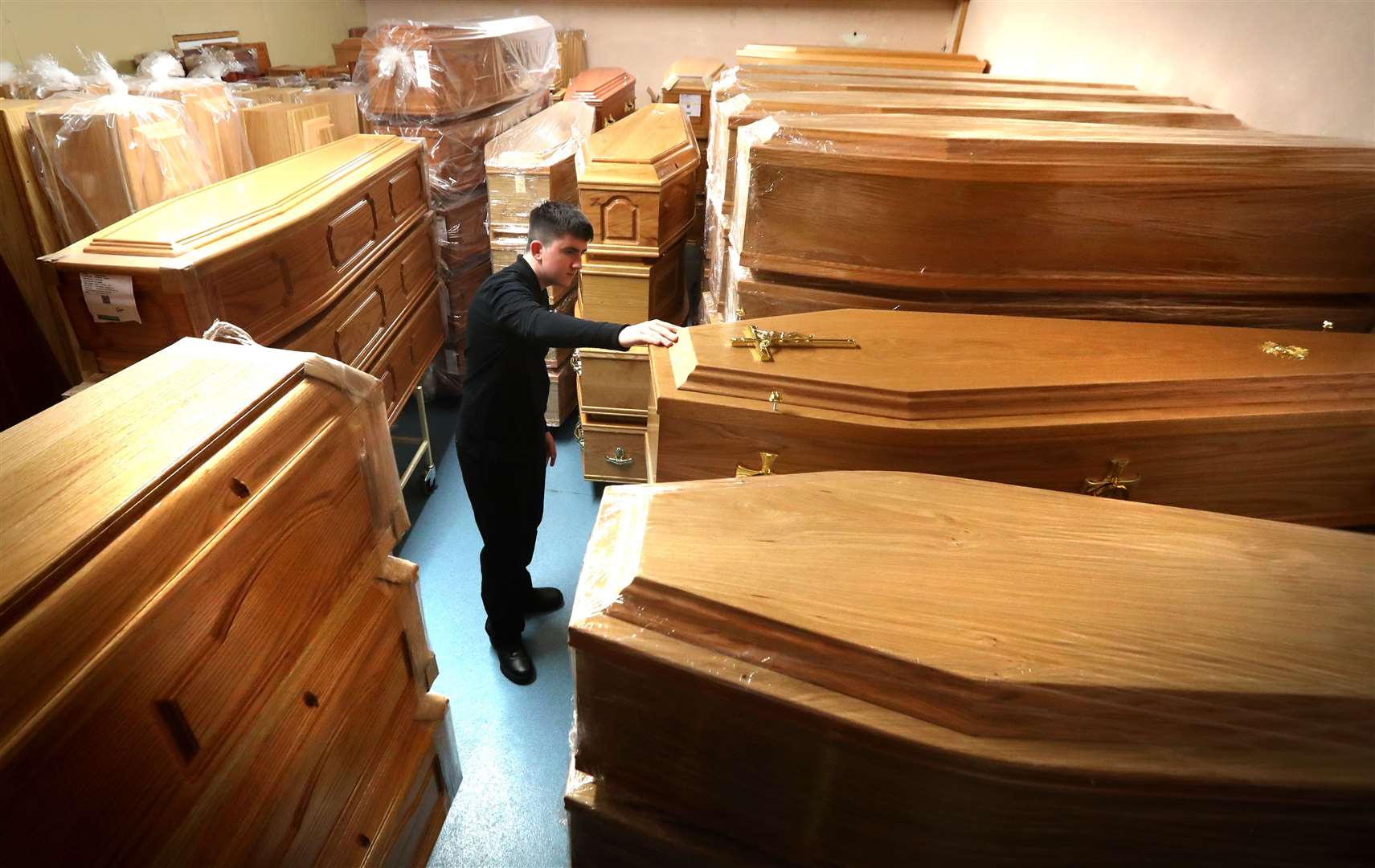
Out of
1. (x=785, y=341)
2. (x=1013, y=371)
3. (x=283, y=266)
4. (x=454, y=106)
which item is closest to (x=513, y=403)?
(x=283, y=266)

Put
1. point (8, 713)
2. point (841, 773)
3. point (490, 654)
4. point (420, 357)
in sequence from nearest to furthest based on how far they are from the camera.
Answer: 1. point (8, 713)
2. point (841, 773)
3. point (490, 654)
4. point (420, 357)

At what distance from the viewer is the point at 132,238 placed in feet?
5.27

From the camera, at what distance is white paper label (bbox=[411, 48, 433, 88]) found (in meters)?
3.21

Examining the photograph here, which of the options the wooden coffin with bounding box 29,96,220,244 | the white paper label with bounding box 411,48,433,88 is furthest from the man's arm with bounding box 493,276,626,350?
the white paper label with bounding box 411,48,433,88

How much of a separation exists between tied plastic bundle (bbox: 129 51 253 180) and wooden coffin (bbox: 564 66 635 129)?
2.41 meters

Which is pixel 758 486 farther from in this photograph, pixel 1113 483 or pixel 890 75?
pixel 890 75

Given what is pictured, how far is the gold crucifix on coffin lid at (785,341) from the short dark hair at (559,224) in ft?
2.86

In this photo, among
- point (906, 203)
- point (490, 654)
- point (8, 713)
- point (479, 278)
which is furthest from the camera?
point (479, 278)

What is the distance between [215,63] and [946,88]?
12.0 feet

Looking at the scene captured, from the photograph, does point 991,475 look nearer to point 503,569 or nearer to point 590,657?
point 590,657

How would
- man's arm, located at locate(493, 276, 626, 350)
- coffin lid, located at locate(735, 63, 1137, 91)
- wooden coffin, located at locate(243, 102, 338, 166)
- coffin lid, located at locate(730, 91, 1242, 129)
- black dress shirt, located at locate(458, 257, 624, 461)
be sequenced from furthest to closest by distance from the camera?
wooden coffin, located at locate(243, 102, 338, 166)
coffin lid, located at locate(735, 63, 1137, 91)
black dress shirt, located at locate(458, 257, 624, 461)
coffin lid, located at locate(730, 91, 1242, 129)
man's arm, located at locate(493, 276, 626, 350)

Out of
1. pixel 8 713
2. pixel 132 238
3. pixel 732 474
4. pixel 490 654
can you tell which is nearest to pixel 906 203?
pixel 732 474

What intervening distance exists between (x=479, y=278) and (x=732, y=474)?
10.3 feet

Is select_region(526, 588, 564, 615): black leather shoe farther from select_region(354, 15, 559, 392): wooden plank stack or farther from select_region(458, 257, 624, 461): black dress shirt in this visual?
select_region(354, 15, 559, 392): wooden plank stack
